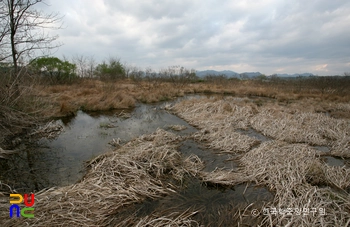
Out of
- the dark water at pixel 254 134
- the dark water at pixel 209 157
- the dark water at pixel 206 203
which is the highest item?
the dark water at pixel 254 134

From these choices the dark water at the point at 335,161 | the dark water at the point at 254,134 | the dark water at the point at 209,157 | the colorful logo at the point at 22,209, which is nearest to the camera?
the colorful logo at the point at 22,209

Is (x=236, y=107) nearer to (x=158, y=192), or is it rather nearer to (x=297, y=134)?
(x=297, y=134)

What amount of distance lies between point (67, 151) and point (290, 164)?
294 inches

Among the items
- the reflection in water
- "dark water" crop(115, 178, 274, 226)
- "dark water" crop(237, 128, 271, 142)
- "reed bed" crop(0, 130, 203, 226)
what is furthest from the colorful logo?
"dark water" crop(237, 128, 271, 142)

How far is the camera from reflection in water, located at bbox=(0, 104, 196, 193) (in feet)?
15.1

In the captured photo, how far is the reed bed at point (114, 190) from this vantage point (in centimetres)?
304

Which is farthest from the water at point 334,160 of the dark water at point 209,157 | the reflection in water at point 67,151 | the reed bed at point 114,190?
the reflection in water at point 67,151

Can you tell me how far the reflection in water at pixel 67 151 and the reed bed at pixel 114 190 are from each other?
712 mm

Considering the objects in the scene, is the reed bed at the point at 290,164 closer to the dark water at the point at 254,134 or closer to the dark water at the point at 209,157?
the dark water at the point at 254,134

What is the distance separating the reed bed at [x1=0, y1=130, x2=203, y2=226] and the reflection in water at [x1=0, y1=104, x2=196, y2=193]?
28.1 inches

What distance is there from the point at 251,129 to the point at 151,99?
10.5 m

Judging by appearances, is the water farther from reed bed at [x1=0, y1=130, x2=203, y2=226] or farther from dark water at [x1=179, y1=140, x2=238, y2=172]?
reed bed at [x1=0, y1=130, x2=203, y2=226]

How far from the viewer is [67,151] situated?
6.36 metres

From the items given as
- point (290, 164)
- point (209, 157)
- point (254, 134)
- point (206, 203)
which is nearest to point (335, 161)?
point (290, 164)
